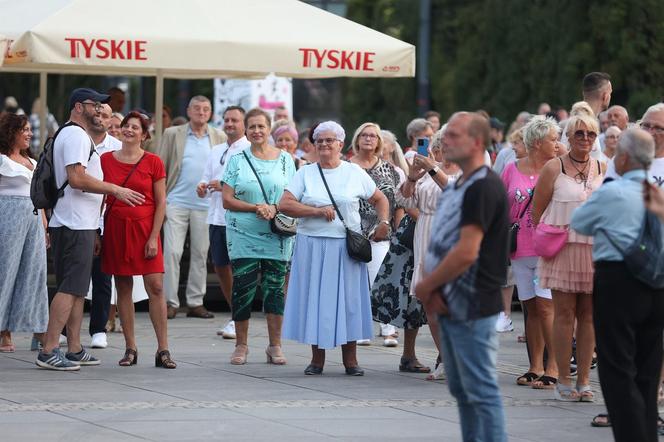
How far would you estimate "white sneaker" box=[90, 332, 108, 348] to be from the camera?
12406mm

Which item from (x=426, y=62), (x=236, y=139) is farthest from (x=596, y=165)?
(x=426, y=62)

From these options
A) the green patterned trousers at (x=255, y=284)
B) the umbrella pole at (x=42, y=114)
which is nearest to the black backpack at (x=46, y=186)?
the green patterned trousers at (x=255, y=284)

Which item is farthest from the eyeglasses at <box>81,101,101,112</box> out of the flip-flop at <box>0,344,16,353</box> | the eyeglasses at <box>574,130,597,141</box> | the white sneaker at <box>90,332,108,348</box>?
the eyeglasses at <box>574,130,597,141</box>

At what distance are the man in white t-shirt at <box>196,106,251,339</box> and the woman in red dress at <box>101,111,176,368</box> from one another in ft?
7.02

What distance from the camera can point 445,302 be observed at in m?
6.95

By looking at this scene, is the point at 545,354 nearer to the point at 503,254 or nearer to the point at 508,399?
the point at 508,399

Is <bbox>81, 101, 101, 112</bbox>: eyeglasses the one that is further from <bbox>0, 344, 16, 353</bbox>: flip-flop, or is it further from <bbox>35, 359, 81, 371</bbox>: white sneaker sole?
<bbox>0, 344, 16, 353</bbox>: flip-flop

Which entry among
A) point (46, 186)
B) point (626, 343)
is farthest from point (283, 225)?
point (626, 343)

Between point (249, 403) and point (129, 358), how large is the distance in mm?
2031

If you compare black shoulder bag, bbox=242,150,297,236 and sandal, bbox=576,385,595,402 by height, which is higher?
black shoulder bag, bbox=242,150,297,236

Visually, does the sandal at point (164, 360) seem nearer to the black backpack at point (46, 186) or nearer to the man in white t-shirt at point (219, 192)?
the black backpack at point (46, 186)

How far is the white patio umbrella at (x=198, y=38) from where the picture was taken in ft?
42.3

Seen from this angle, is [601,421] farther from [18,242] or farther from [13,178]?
[13,178]

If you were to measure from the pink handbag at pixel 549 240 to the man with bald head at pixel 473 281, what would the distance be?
280 cm
